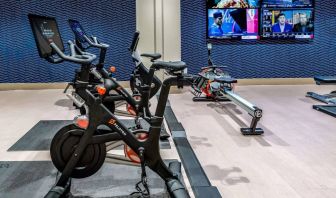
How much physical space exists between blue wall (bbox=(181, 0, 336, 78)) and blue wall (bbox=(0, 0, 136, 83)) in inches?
54.9

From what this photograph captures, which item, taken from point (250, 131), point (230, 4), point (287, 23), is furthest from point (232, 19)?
point (250, 131)

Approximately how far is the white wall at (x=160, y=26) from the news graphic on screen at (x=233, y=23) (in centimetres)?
118

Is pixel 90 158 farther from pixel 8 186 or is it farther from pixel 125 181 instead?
pixel 8 186

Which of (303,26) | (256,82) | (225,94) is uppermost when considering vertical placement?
(303,26)

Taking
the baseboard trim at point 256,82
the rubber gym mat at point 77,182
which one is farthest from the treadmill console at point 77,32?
the baseboard trim at point 256,82

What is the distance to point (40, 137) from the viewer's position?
5.28 m

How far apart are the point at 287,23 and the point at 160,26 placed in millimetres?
3126

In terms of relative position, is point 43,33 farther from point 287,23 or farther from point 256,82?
point 287,23

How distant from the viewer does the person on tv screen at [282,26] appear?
9539mm

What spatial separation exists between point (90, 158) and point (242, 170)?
157 centimetres

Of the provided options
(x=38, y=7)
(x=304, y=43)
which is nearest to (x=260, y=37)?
(x=304, y=43)

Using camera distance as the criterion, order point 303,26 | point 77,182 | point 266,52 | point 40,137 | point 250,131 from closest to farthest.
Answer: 1. point 77,182
2. point 40,137
3. point 250,131
4. point 303,26
5. point 266,52

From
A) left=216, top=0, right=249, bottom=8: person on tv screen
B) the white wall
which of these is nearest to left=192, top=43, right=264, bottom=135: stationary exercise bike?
the white wall

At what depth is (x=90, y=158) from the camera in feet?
10.9
